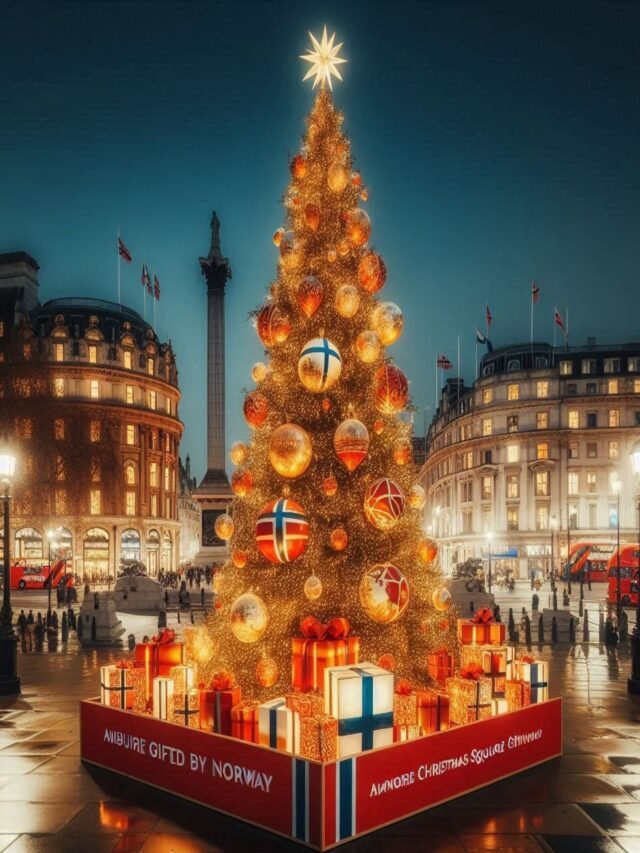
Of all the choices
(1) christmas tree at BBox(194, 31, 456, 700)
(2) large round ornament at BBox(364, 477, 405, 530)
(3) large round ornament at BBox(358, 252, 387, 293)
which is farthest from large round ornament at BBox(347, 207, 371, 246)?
(2) large round ornament at BBox(364, 477, 405, 530)

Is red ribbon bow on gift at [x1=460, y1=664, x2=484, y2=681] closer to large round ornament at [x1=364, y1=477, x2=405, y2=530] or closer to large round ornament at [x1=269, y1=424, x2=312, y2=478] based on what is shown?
large round ornament at [x1=364, y1=477, x2=405, y2=530]

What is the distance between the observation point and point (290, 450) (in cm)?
999

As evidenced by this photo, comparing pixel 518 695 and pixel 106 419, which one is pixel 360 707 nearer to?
pixel 518 695

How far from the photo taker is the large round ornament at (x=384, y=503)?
9969 mm

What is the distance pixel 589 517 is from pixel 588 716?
211ft

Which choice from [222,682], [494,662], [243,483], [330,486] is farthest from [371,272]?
[222,682]

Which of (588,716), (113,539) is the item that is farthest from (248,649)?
(113,539)

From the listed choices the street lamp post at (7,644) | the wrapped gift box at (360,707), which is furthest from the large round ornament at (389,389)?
the street lamp post at (7,644)

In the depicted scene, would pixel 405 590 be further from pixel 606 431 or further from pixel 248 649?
pixel 606 431

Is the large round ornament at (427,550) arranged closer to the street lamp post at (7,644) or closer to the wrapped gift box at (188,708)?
the wrapped gift box at (188,708)

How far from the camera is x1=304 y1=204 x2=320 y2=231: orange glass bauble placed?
11.2 metres

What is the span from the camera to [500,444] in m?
78.1

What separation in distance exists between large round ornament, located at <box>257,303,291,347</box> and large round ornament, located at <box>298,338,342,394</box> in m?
0.93

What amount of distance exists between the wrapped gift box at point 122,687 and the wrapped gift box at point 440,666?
4.18m
